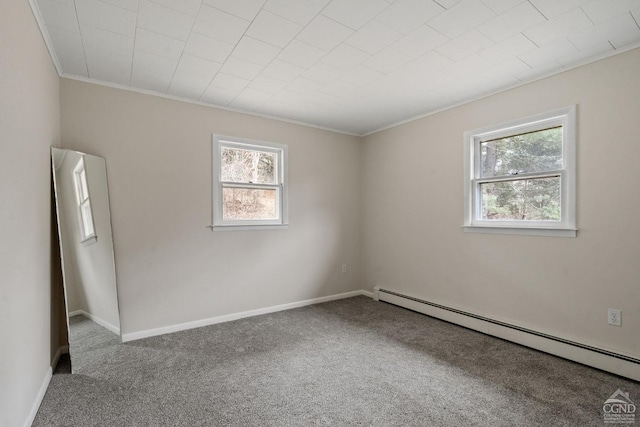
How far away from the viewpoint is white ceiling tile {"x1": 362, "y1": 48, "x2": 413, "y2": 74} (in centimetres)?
242

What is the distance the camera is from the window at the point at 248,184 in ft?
11.8

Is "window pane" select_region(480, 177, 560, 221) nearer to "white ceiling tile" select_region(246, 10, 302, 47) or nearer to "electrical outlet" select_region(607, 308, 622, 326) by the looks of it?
"electrical outlet" select_region(607, 308, 622, 326)

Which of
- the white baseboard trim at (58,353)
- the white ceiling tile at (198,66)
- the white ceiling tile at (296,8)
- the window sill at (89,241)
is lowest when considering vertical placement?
the white baseboard trim at (58,353)

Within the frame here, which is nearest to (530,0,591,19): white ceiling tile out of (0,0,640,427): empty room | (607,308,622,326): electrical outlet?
(0,0,640,427): empty room

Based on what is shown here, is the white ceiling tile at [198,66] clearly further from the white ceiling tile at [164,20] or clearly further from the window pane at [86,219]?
the window pane at [86,219]

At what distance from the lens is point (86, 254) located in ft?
8.60

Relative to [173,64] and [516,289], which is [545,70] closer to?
[516,289]

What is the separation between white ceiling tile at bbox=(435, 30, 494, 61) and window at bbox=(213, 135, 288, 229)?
2239mm

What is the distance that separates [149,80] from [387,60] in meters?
2.19

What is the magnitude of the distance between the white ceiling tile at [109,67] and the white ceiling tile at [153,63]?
0.24ft

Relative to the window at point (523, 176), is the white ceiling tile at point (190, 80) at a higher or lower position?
higher

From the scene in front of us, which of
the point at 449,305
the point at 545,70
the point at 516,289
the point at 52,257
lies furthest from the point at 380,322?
the point at 52,257

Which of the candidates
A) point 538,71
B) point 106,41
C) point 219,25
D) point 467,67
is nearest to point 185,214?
point 106,41

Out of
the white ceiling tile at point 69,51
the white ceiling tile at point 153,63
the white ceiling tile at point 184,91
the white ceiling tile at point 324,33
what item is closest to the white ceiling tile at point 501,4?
the white ceiling tile at point 324,33
